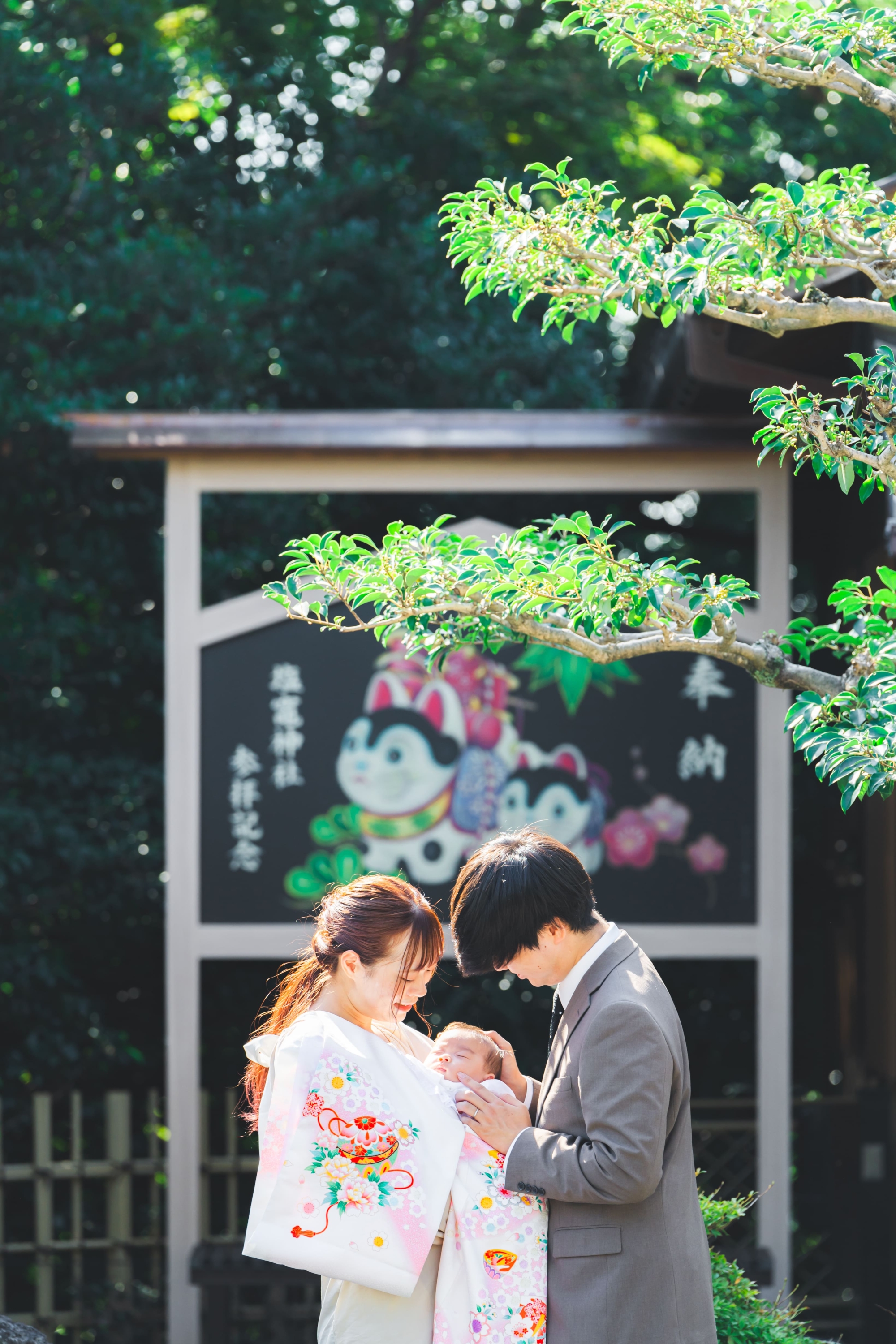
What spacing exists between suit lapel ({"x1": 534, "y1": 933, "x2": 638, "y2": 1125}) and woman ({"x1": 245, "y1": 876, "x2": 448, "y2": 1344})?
281 millimetres

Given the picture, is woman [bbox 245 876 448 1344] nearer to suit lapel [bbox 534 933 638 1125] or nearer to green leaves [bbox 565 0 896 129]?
suit lapel [bbox 534 933 638 1125]

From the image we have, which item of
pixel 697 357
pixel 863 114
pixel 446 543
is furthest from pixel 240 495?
pixel 863 114

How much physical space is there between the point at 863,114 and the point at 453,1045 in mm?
7385

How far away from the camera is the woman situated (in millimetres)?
2234

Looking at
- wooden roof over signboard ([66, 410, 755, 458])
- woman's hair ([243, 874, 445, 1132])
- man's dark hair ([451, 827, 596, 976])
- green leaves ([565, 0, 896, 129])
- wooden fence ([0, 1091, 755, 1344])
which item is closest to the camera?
man's dark hair ([451, 827, 596, 976])

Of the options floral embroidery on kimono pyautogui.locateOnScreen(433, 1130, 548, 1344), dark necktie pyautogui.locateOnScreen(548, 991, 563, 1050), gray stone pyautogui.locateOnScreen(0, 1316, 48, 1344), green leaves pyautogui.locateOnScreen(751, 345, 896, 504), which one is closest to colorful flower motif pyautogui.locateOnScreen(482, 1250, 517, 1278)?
floral embroidery on kimono pyautogui.locateOnScreen(433, 1130, 548, 1344)

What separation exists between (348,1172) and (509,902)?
1.87 ft

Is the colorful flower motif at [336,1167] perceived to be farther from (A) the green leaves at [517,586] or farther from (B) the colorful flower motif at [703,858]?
(B) the colorful flower motif at [703,858]

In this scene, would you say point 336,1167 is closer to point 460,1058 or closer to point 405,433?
point 460,1058

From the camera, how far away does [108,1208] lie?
5016mm

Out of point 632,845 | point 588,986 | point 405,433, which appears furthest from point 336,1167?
point 405,433

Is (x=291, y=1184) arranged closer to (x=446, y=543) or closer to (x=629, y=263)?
(x=446, y=543)

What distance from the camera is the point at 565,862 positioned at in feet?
7.36

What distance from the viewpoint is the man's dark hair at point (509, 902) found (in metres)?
2.20
